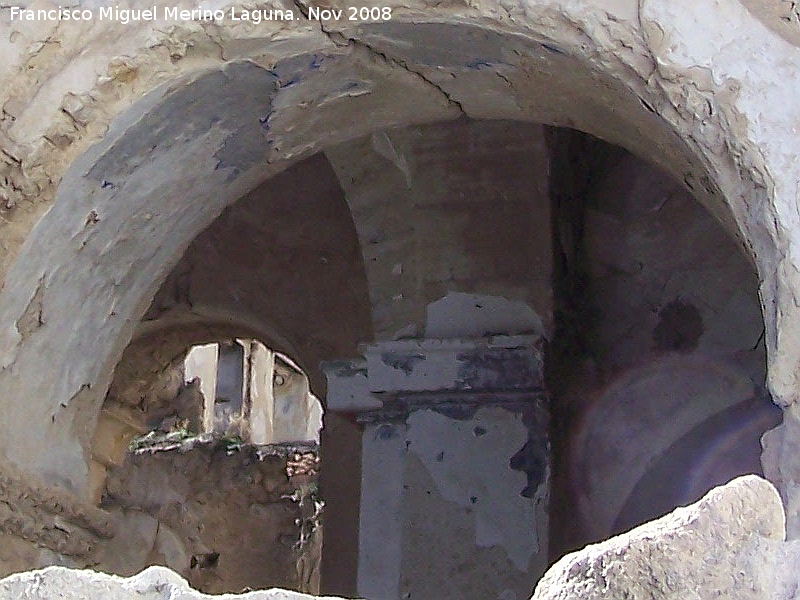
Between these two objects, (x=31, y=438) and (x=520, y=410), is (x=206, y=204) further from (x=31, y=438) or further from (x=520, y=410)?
(x=520, y=410)

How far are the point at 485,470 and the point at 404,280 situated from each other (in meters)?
0.71

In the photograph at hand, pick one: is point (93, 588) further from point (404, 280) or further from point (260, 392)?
point (260, 392)

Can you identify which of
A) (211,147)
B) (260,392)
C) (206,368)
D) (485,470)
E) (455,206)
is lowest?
(485,470)

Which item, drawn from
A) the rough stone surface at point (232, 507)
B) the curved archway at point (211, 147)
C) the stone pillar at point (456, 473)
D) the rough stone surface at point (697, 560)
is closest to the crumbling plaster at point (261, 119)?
the curved archway at point (211, 147)

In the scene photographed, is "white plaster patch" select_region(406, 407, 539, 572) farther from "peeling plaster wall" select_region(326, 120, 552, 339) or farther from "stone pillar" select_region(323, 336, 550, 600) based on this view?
"peeling plaster wall" select_region(326, 120, 552, 339)

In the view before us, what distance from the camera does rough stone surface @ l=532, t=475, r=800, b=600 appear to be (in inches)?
35.1

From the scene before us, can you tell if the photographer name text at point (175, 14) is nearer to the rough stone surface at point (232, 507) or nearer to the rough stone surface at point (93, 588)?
the rough stone surface at point (93, 588)

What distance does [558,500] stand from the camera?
3656 millimetres

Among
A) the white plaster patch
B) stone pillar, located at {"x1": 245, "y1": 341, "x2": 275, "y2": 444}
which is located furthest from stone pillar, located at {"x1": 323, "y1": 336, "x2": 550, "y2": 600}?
stone pillar, located at {"x1": 245, "y1": 341, "x2": 275, "y2": 444}

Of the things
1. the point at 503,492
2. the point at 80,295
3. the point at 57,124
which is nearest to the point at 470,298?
the point at 503,492

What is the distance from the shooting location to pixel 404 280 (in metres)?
3.89

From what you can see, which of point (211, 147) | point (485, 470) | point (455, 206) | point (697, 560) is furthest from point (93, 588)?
point (455, 206)

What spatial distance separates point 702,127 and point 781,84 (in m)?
0.14

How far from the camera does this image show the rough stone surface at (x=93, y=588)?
104cm
